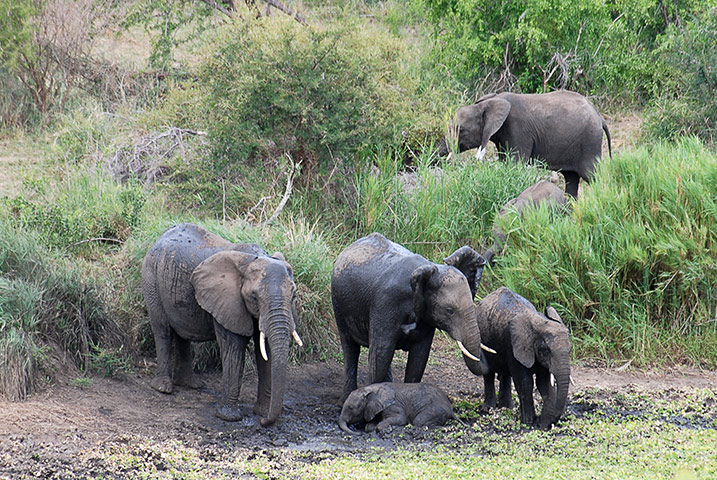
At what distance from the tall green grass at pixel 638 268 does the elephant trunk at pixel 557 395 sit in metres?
1.96

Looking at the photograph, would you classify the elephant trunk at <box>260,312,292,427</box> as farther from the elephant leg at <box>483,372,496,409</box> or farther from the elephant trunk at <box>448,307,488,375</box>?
the elephant leg at <box>483,372,496,409</box>

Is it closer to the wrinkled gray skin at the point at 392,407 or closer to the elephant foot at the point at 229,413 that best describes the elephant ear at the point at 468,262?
the wrinkled gray skin at the point at 392,407

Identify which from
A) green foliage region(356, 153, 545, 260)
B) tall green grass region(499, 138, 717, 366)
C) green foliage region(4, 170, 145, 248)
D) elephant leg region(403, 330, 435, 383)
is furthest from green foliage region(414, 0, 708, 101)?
elephant leg region(403, 330, 435, 383)

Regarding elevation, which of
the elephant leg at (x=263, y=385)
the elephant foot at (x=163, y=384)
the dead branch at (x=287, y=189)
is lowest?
the elephant foot at (x=163, y=384)

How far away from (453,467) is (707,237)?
4.20 metres

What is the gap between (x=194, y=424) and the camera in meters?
7.16

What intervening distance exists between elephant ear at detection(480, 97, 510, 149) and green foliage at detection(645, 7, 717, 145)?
3039 millimetres

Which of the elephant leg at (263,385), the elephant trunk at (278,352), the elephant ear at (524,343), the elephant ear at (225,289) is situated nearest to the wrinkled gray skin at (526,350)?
the elephant ear at (524,343)

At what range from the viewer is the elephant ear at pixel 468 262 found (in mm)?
7758

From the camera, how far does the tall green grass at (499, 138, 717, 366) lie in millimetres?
8969

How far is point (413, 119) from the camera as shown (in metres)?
11.9

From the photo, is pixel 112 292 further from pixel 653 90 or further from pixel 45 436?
pixel 653 90

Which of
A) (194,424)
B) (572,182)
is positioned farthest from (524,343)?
(572,182)

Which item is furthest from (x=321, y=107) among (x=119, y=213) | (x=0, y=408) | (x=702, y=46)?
(x=702, y=46)
